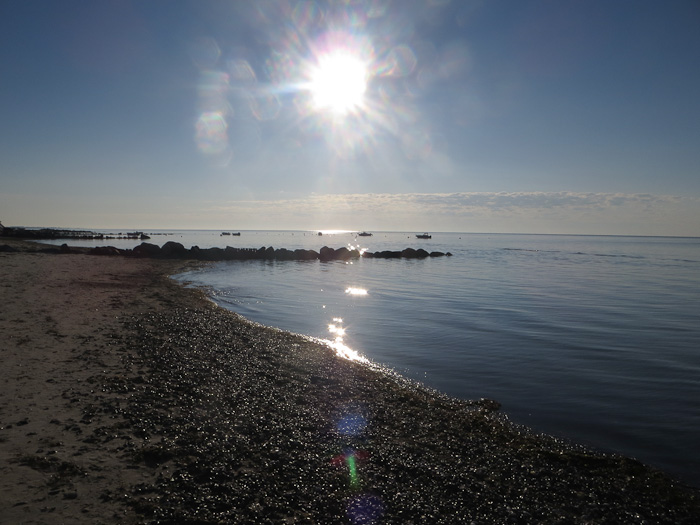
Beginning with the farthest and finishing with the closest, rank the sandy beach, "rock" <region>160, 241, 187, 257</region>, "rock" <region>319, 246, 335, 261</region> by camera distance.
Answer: "rock" <region>319, 246, 335, 261</region>
"rock" <region>160, 241, 187, 257</region>
the sandy beach

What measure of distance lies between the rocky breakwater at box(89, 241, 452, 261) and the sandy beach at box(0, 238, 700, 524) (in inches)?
1959

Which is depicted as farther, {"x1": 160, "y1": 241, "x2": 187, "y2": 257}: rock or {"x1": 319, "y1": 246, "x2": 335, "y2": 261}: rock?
{"x1": 319, "y1": 246, "x2": 335, "y2": 261}: rock

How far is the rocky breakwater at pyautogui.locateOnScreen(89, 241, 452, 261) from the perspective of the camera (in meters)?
57.6

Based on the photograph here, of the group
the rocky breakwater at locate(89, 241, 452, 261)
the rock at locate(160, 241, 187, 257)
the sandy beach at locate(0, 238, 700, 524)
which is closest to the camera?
the sandy beach at locate(0, 238, 700, 524)

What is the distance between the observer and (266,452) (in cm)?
670

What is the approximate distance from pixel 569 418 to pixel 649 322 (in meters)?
15.2

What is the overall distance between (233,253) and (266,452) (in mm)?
64502

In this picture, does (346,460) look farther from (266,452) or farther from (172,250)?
(172,250)

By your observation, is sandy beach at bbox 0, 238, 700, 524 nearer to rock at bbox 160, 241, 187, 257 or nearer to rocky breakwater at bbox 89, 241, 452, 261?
rocky breakwater at bbox 89, 241, 452, 261

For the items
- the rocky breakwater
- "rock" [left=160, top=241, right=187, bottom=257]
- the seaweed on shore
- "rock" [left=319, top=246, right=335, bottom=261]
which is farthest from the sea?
"rock" [left=319, top=246, right=335, bottom=261]

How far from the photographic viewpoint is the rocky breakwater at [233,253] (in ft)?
189

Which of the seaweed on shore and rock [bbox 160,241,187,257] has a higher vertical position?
rock [bbox 160,241,187,257]

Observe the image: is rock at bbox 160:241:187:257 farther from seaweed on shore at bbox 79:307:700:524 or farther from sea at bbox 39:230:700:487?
seaweed on shore at bbox 79:307:700:524

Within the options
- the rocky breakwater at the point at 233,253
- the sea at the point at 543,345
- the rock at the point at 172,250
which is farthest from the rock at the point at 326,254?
the sea at the point at 543,345
